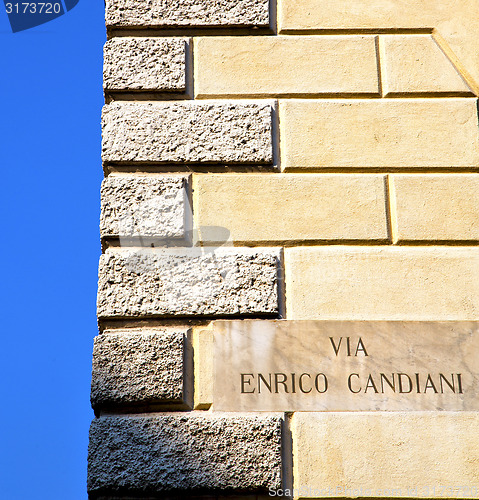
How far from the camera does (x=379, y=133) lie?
475 centimetres

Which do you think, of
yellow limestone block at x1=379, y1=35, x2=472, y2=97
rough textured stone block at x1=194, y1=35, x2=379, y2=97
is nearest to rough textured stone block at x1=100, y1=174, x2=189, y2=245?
rough textured stone block at x1=194, y1=35, x2=379, y2=97

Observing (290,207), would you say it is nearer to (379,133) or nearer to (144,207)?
(379,133)

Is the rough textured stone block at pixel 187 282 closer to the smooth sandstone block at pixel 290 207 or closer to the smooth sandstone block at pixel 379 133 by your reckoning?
the smooth sandstone block at pixel 290 207

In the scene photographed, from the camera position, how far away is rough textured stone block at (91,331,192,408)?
13.7ft

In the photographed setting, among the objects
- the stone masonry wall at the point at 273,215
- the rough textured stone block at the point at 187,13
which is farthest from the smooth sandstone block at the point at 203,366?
the rough textured stone block at the point at 187,13

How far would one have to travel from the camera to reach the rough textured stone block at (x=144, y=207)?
4.52m

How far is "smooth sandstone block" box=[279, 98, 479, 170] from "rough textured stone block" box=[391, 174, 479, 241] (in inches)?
4.5

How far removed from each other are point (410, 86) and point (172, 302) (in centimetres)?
217

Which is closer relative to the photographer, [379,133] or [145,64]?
[379,133]

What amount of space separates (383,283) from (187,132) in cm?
159

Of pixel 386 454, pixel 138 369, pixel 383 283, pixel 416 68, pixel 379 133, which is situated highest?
pixel 416 68

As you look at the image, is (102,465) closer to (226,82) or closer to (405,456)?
(405,456)

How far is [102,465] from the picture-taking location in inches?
160

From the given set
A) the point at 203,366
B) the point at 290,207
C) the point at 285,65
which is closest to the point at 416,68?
the point at 285,65
